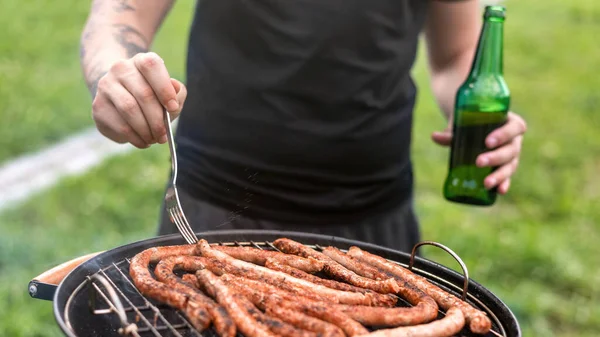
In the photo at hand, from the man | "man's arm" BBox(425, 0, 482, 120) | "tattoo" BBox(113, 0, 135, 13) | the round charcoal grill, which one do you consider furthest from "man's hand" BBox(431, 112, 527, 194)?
"tattoo" BBox(113, 0, 135, 13)

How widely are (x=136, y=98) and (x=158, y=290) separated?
→ 44 centimetres

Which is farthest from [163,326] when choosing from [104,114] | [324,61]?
[324,61]

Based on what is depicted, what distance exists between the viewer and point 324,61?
2.38 metres

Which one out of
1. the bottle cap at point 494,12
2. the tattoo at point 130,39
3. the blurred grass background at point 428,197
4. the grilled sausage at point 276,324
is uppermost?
the tattoo at point 130,39

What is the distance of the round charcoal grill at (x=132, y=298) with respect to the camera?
57.8 inches

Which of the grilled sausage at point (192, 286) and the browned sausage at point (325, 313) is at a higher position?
the grilled sausage at point (192, 286)

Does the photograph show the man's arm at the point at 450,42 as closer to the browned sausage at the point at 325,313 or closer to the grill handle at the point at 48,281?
the browned sausage at the point at 325,313

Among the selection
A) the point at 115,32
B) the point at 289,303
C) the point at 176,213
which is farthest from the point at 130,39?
the point at 289,303

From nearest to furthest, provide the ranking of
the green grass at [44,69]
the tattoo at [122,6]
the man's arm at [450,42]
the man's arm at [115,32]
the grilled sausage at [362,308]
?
the grilled sausage at [362,308] < the man's arm at [115,32] < the tattoo at [122,6] < the man's arm at [450,42] < the green grass at [44,69]

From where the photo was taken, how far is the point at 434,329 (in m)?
1.50

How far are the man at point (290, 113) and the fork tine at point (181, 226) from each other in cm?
49

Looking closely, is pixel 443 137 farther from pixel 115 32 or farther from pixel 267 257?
pixel 115 32

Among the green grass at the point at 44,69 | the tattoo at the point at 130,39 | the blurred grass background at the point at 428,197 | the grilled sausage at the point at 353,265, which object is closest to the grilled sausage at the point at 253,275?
the grilled sausage at the point at 353,265

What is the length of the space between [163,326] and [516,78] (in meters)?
8.23
